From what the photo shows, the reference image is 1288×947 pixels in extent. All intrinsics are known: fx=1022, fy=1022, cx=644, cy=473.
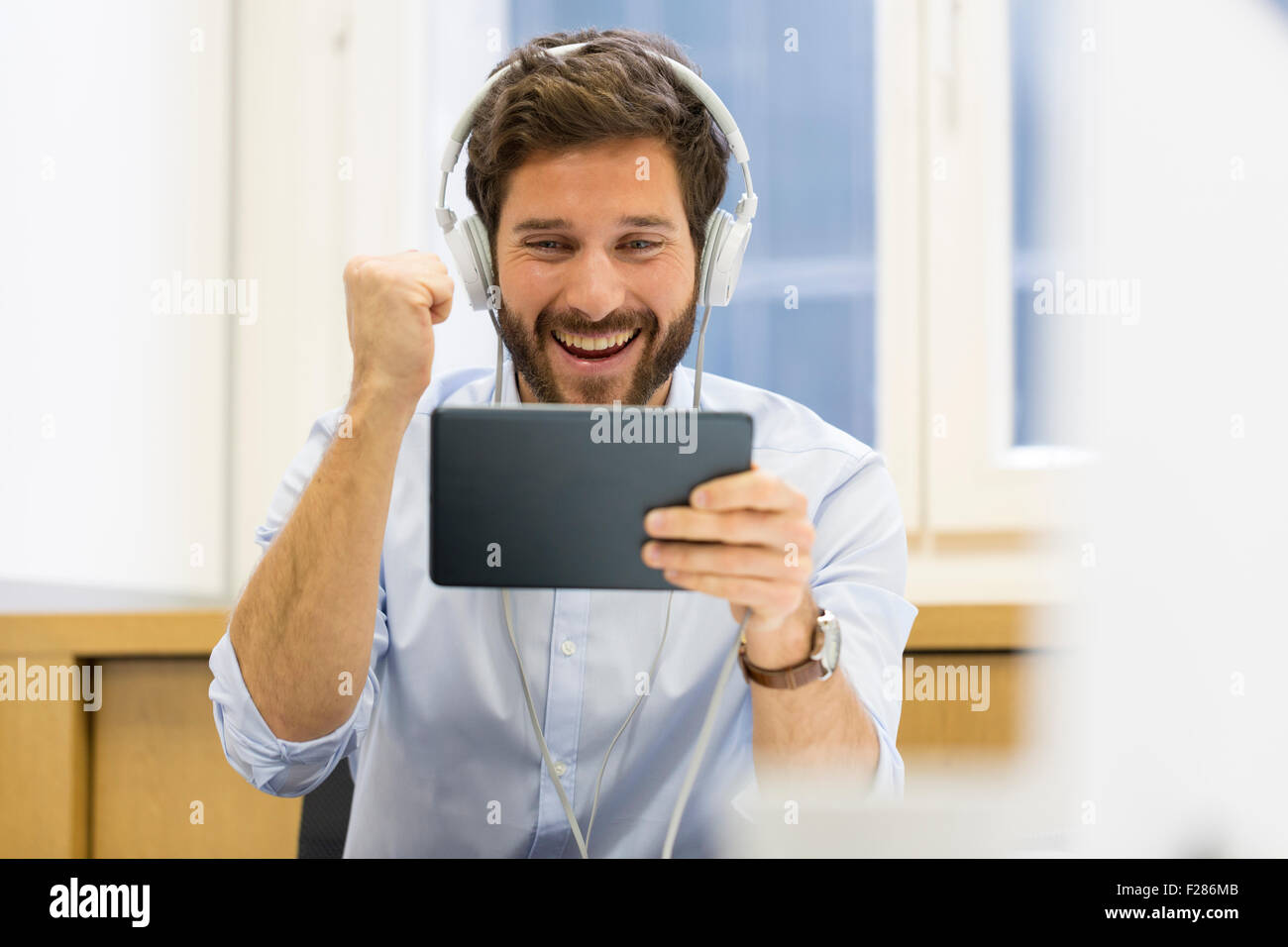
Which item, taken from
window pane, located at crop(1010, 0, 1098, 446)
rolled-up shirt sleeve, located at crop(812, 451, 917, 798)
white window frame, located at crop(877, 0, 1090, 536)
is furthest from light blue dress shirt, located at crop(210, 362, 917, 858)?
window pane, located at crop(1010, 0, 1098, 446)

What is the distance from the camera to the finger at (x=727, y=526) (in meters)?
0.51

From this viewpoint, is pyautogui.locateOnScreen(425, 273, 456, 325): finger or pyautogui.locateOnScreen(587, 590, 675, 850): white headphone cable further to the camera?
pyautogui.locateOnScreen(587, 590, 675, 850): white headphone cable

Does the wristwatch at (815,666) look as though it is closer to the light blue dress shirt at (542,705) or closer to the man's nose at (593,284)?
the light blue dress shirt at (542,705)

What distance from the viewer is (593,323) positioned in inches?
42.3

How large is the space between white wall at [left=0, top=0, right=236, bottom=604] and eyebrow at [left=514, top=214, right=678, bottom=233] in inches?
29.5

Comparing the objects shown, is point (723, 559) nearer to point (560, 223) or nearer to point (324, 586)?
point (324, 586)

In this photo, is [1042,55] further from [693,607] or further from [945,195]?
[693,607]

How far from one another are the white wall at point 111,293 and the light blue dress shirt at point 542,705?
0.57 m

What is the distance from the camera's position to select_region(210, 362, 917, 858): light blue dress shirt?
91 cm

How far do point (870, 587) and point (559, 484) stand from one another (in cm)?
52

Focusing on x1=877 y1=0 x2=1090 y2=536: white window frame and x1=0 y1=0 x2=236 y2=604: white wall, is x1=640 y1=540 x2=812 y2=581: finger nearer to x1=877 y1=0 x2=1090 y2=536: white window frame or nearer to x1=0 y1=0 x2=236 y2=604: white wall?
x1=877 y1=0 x2=1090 y2=536: white window frame

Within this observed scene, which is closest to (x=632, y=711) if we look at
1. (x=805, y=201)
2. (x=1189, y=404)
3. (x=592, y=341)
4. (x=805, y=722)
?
(x=805, y=722)

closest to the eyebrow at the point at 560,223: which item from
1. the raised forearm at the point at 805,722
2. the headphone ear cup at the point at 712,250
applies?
the headphone ear cup at the point at 712,250
